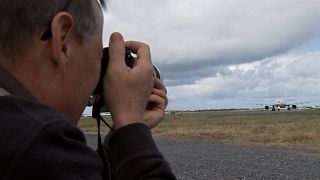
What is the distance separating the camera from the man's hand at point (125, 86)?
1453 mm

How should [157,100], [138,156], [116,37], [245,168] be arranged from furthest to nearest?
[245,168]
[157,100]
[116,37]
[138,156]

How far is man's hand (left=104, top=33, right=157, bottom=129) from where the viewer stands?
1.45 m

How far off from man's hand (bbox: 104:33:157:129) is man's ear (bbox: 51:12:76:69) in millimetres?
235

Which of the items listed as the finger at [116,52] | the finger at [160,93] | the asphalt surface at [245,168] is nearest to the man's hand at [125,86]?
the finger at [116,52]

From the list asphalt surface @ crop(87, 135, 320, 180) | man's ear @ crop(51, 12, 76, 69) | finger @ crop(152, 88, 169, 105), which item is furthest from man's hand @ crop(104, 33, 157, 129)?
asphalt surface @ crop(87, 135, 320, 180)

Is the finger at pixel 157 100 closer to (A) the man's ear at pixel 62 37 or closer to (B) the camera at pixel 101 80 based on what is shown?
(B) the camera at pixel 101 80

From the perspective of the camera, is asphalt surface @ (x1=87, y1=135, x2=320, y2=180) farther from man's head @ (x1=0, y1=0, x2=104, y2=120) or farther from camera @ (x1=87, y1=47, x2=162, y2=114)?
man's head @ (x1=0, y1=0, x2=104, y2=120)

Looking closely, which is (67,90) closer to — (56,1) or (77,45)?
(77,45)

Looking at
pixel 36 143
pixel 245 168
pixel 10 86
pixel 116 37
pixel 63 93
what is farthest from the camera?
pixel 245 168

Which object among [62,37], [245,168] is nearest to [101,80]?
[62,37]

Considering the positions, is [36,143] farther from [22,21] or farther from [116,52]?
[116,52]

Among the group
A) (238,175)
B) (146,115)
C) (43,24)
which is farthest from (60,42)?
(238,175)

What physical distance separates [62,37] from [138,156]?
39 centimetres

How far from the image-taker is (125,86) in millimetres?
1459
